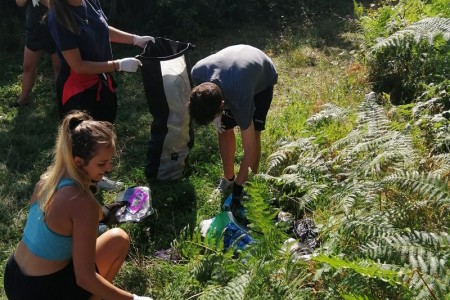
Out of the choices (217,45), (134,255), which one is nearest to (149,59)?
(134,255)

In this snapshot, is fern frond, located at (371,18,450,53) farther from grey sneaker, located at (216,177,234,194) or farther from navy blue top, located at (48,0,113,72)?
navy blue top, located at (48,0,113,72)

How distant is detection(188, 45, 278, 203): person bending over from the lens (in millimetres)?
3045

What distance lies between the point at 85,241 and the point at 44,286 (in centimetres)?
34

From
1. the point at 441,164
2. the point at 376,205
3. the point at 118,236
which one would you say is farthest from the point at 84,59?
the point at 441,164

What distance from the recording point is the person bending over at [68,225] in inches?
87.1

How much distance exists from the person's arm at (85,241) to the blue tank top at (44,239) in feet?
0.28

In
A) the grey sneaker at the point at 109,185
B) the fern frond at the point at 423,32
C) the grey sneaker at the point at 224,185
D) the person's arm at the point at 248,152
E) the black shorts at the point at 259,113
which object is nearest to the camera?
the person's arm at the point at 248,152

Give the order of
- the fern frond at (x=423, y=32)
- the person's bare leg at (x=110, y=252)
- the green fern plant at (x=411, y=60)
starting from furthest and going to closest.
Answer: the green fern plant at (x=411, y=60)
the fern frond at (x=423, y=32)
the person's bare leg at (x=110, y=252)

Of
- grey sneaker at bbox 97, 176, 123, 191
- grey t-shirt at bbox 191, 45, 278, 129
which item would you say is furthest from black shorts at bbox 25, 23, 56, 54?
grey t-shirt at bbox 191, 45, 278, 129

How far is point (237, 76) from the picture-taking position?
10.7 ft

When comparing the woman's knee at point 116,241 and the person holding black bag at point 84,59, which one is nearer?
the woman's knee at point 116,241

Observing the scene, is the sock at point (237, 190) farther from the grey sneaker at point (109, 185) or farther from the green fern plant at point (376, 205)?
Answer: the grey sneaker at point (109, 185)

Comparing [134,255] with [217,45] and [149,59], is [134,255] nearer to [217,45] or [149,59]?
[149,59]

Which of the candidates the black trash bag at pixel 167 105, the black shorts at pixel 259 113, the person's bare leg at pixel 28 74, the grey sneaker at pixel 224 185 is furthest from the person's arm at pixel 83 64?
the person's bare leg at pixel 28 74
